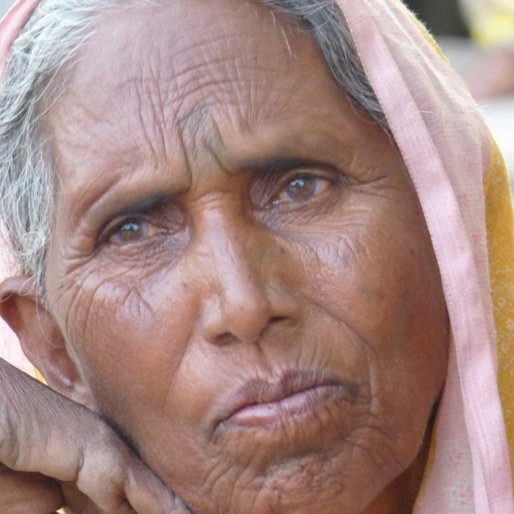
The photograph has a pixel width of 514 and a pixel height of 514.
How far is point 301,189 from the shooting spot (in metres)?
3.22

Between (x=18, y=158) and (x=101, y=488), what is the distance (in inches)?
32.6

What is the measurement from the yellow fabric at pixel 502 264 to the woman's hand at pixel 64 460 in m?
0.85

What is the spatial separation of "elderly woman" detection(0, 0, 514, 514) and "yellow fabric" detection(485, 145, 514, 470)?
66 millimetres

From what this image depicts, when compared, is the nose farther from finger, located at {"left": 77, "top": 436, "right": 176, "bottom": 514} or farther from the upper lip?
finger, located at {"left": 77, "top": 436, "right": 176, "bottom": 514}

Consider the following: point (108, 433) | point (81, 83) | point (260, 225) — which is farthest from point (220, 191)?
point (108, 433)

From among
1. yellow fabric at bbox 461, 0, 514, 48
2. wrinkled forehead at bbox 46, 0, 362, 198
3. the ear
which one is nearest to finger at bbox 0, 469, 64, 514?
the ear

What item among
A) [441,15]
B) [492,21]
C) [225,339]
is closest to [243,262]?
[225,339]

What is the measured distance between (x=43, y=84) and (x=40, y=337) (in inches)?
25.6

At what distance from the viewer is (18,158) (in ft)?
11.3

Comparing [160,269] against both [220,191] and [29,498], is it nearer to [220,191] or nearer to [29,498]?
[220,191]

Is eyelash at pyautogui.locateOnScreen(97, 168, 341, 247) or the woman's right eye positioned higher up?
eyelash at pyautogui.locateOnScreen(97, 168, 341, 247)

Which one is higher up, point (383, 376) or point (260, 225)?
point (260, 225)

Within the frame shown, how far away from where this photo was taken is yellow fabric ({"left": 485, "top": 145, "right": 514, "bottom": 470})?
3418 millimetres

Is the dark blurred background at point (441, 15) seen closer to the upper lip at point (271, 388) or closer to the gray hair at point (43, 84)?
the gray hair at point (43, 84)
